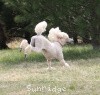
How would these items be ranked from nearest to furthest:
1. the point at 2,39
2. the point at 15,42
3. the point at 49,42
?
the point at 49,42
the point at 2,39
the point at 15,42

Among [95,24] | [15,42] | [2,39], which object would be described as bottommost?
[15,42]

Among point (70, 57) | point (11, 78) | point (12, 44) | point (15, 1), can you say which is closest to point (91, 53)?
point (70, 57)

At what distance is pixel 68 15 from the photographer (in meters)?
A: 11.2

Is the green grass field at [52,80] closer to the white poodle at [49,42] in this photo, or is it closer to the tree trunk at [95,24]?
the white poodle at [49,42]

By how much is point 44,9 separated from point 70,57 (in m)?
1.58

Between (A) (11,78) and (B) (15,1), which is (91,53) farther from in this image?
(A) (11,78)

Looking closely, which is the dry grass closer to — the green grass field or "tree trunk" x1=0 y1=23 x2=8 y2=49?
"tree trunk" x1=0 y1=23 x2=8 y2=49

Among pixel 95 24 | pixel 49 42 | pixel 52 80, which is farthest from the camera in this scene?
pixel 95 24

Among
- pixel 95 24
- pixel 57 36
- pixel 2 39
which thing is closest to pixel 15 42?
pixel 2 39

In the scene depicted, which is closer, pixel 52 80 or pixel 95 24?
pixel 52 80

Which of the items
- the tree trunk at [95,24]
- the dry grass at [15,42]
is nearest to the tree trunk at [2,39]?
the dry grass at [15,42]

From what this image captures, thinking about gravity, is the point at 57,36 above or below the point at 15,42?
above

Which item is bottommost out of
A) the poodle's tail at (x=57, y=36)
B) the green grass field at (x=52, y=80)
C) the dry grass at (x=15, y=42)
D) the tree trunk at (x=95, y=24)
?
the green grass field at (x=52, y=80)

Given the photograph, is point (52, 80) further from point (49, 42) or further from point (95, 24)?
point (95, 24)
